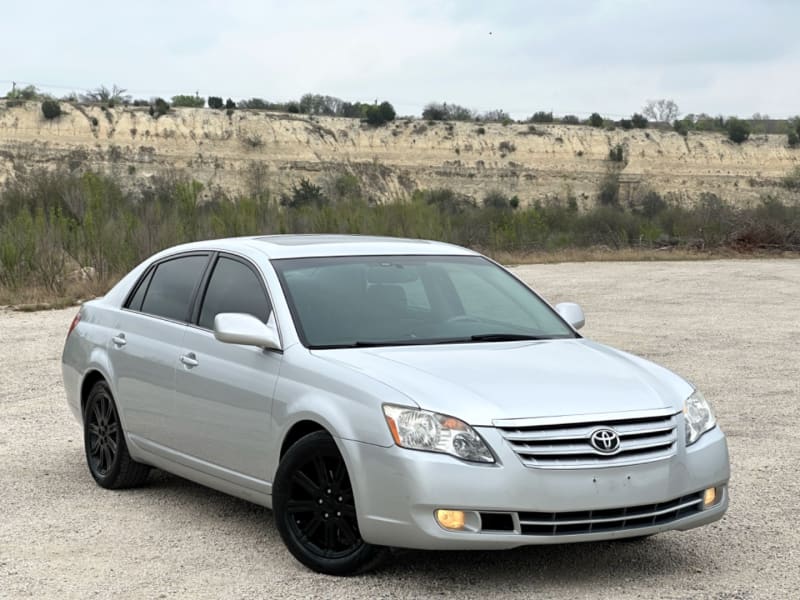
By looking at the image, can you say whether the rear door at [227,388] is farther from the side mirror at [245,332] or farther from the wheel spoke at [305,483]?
the wheel spoke at [305,483]

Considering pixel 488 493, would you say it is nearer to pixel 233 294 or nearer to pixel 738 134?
pixel 233 294

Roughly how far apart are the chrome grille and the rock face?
73.2 m

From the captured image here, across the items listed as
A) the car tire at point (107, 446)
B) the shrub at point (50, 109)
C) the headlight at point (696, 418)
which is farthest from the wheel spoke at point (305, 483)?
the shrub at point (50, 109)

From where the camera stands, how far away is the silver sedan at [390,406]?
5.25 m

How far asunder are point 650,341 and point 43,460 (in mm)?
9485


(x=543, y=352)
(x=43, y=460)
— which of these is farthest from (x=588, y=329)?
(x=543, y=352)

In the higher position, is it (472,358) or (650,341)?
(472,358)

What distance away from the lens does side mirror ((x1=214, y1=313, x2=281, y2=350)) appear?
610 cm

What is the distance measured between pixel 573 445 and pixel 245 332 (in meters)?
1.74

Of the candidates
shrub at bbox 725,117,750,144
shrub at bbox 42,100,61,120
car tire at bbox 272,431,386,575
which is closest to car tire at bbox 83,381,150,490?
car tire at bbox 272,431,386,575

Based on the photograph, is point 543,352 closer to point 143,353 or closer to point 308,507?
point 308,507

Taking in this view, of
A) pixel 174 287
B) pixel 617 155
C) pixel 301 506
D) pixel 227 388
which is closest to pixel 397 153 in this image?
pixel 617 155

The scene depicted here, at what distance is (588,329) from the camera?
17.9 meters

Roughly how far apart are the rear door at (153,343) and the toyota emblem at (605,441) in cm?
262
